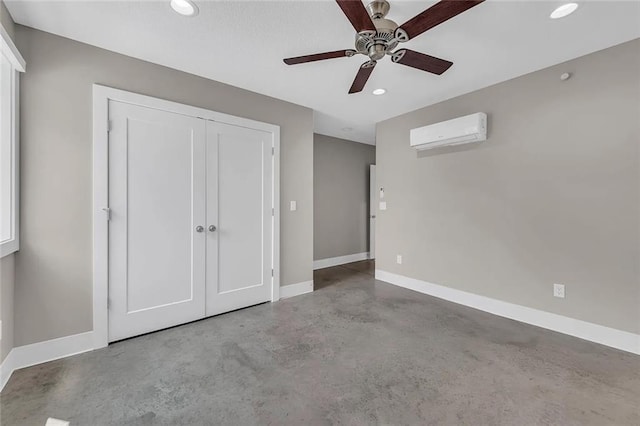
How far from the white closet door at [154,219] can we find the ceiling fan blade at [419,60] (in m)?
2.00

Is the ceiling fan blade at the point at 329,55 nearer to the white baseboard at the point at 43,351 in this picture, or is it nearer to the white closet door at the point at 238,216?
the white closet door at the point at 238,216

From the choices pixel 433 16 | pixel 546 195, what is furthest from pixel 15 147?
pixel 546 195

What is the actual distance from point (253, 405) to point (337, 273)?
314cm

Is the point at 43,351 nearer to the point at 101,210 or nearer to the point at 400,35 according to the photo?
the point at 101,210

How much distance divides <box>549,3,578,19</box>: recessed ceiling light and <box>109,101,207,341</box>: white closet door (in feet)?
9.93

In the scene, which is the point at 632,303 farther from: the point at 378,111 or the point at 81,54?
the point at 81,54

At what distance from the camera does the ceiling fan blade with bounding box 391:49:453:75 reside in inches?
70.5

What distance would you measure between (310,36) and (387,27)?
0.72 metres

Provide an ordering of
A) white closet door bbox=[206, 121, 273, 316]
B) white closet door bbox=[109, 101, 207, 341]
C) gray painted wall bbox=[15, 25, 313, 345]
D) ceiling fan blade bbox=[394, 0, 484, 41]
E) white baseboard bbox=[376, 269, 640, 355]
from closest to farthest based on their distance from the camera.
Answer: ceiling fan blade bbox=[394, 0, 484, 41] < gray painted wall bbox=[15, 25, 313, 345] < white baseboard bbox=[376, 269, 640, 355] < white closet door bbox=[109, 101, 207, 341] < white closet door bbox=[206, 121, 273, 316]

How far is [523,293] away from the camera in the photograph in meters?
2.73

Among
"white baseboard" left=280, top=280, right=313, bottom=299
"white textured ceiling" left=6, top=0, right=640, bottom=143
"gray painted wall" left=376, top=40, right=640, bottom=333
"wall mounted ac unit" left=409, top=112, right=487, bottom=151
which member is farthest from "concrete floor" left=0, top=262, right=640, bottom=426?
"white textured ceiling" left=6, top=0, right=640, bottom=143

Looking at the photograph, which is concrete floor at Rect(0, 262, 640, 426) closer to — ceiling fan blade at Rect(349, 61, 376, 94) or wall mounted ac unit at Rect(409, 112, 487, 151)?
wall mounted ac unit at Rect(409, 112, 487, 151)

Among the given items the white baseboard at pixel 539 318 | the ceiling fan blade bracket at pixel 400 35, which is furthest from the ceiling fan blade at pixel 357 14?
the white baseboard at pixel 539 318

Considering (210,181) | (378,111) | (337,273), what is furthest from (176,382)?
(378,111)
